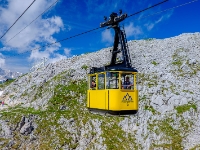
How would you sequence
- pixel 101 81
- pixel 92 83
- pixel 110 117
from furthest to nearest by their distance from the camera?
pixel 110 117
pixel 92 83
pixel 101 81

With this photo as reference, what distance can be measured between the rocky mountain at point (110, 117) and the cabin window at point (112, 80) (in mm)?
20925

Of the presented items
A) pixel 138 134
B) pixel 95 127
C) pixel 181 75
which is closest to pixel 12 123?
pixel 95 127

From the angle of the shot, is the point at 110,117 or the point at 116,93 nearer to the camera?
the point at 116,93

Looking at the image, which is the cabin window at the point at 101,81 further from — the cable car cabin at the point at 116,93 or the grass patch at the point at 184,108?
the grass patch at the point at 184,108

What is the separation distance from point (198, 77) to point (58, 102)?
→ 2834 centimetres

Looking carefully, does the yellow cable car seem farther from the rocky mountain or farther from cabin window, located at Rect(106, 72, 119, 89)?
the rocky mountain

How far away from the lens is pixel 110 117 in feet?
141

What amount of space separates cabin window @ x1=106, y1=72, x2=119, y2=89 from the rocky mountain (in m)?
20.9

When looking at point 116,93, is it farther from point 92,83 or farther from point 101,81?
point 92,83

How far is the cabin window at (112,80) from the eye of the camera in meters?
18.4

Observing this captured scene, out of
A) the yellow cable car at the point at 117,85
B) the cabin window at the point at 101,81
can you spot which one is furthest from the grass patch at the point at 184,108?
the cabin window at the point at 101,81

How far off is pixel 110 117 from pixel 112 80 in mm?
25456

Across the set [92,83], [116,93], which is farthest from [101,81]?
[116,93]

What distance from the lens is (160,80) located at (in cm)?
4697
